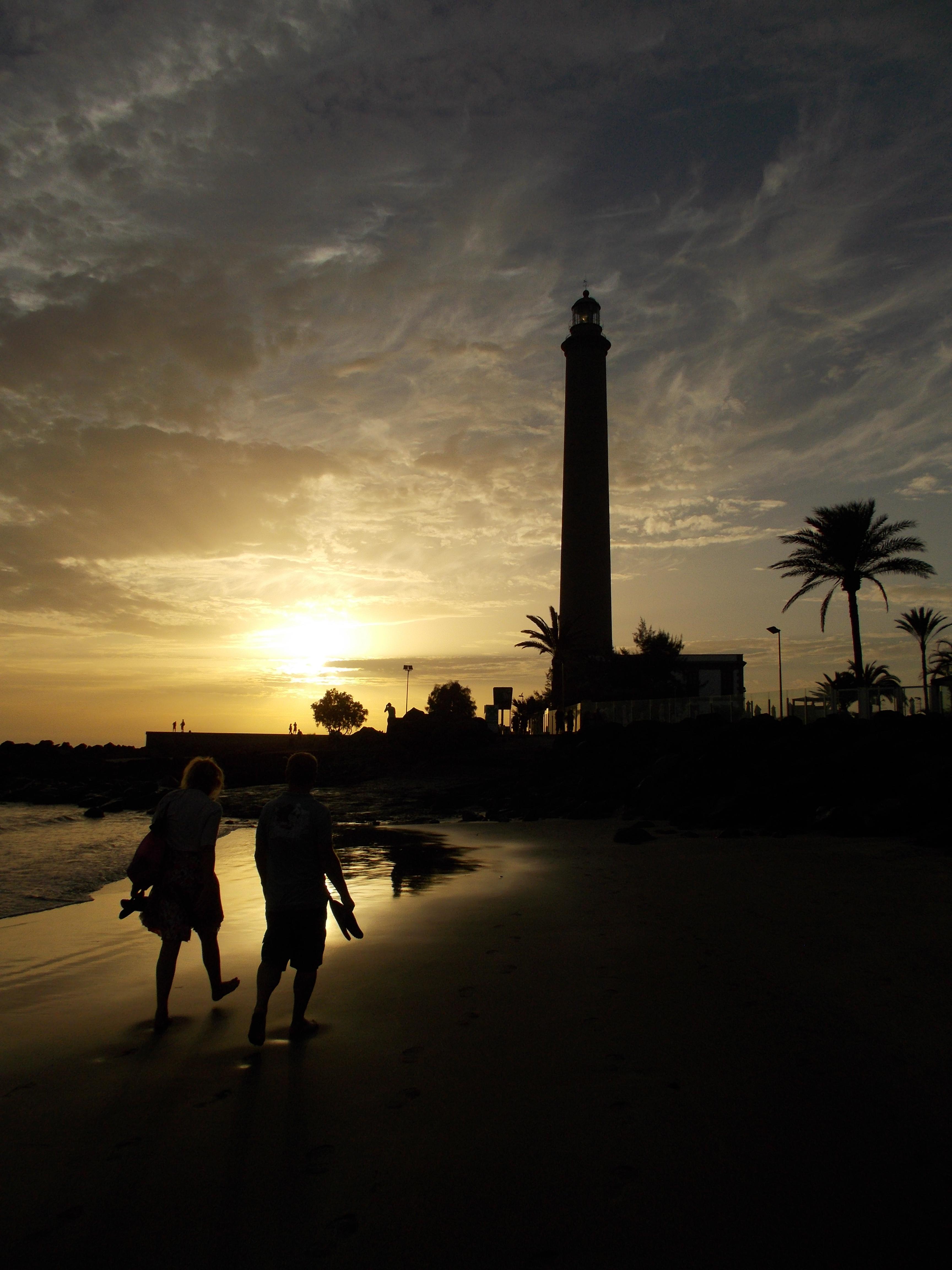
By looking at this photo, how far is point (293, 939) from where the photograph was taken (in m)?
5.05

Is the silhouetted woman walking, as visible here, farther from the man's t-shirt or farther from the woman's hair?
the man's t-shirt

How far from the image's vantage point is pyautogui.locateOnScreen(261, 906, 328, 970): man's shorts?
5.04m

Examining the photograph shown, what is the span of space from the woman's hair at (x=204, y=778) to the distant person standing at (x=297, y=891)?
67cm

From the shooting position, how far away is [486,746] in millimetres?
42094

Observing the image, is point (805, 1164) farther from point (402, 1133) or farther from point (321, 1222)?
point (321, 1222)

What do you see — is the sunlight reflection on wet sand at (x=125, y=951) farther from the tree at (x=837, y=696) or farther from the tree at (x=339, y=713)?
the tree at (x=339, y=713)

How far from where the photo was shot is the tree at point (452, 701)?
75875mm

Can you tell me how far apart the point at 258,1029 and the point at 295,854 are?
1.01 meters

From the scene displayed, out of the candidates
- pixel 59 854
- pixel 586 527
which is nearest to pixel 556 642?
pixel 586 527

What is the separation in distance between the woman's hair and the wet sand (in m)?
1.51

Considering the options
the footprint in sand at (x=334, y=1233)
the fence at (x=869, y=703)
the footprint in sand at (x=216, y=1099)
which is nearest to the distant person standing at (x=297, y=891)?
the footprint in sand at (x=216, y=1099)

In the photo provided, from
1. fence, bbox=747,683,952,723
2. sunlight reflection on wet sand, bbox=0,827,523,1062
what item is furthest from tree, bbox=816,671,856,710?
sunlight reflection on wet sand, bbox=0,827,523,1062

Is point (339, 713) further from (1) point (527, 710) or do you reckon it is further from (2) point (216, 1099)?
(2) point (216, 1099)

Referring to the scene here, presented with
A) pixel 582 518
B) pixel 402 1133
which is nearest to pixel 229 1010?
pixel 402 1133
